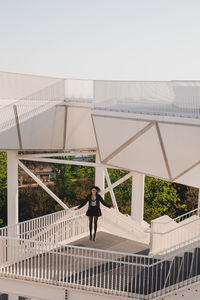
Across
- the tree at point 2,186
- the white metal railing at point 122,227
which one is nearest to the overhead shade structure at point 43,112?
the white metal railing at point 122,227

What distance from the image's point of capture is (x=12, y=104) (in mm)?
18656

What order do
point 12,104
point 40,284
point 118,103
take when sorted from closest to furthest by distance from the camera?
point 40,284 < point 118,103 < point 12,104

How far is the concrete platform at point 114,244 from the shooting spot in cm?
1731


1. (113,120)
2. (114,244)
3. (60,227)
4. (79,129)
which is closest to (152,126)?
(113,120)

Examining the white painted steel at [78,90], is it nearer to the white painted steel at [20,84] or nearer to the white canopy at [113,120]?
the white canopy at [113,120]

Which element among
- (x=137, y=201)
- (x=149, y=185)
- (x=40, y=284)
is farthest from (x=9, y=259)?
(x=149, y=185)

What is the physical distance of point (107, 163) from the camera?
19.1 m

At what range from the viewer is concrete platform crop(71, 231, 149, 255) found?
1731cm

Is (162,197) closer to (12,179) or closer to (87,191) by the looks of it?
(87,191)

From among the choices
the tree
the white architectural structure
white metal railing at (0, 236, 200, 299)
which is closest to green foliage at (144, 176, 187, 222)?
the tree

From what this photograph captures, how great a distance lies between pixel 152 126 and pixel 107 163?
14.8ft

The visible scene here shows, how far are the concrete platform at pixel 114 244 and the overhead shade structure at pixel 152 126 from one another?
3517 millimetres

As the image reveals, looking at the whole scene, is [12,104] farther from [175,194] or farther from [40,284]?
[175,194]

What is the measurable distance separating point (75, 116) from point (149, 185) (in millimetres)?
29843
